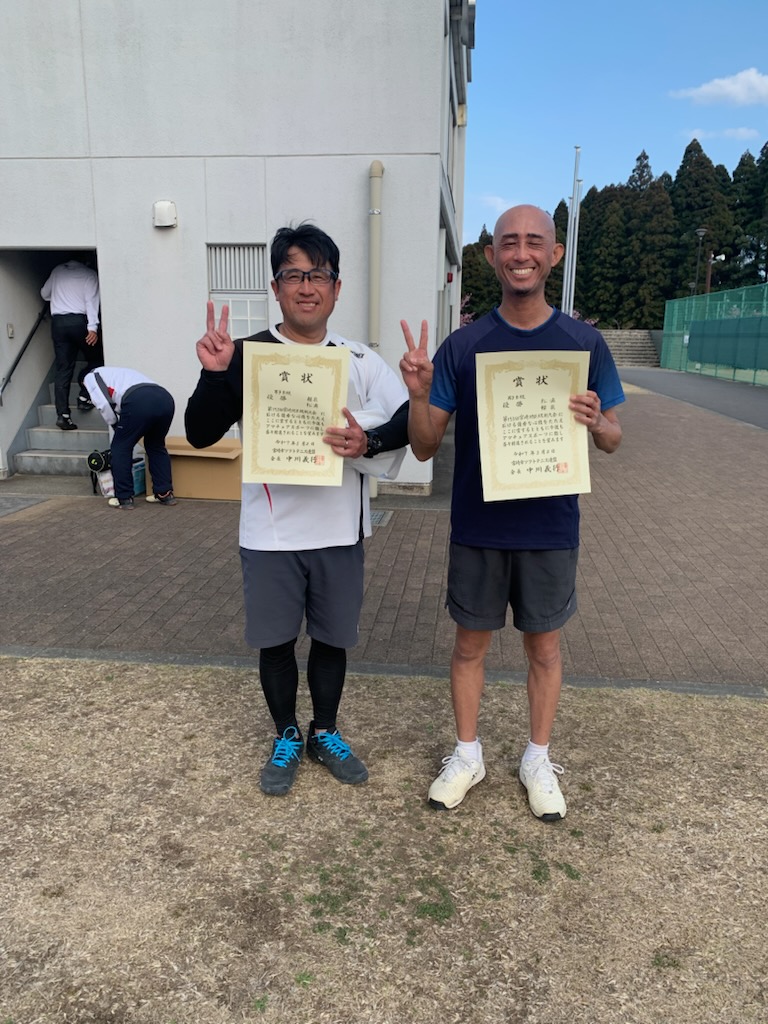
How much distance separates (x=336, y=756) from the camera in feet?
9.93

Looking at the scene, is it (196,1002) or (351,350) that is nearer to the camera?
(196,1002)

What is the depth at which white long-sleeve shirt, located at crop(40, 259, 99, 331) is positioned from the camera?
27.4ft

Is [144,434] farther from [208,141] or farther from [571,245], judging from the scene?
[571,245]

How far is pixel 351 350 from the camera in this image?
2639 mm

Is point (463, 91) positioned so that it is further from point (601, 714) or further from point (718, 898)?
point (718, 898)

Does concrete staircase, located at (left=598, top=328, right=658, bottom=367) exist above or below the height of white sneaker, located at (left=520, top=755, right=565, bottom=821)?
above

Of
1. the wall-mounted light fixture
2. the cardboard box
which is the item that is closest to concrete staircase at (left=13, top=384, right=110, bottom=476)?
the cardboard box

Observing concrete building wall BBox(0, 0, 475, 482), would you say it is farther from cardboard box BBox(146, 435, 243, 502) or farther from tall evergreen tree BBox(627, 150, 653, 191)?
tall evergreen tree BBox(627, 150, 653, 191)

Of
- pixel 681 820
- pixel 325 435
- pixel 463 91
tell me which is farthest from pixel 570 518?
pixel 463 91

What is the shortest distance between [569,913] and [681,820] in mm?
674

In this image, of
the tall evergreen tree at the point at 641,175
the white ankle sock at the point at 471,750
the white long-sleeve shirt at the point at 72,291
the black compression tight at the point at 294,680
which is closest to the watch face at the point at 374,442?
the black compression tight at the point at 294,680

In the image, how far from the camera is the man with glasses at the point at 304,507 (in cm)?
255

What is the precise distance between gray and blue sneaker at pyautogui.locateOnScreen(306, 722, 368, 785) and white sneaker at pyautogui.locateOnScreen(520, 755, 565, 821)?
0.62 meters

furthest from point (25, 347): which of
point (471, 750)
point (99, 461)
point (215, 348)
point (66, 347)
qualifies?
point (471, 750)
